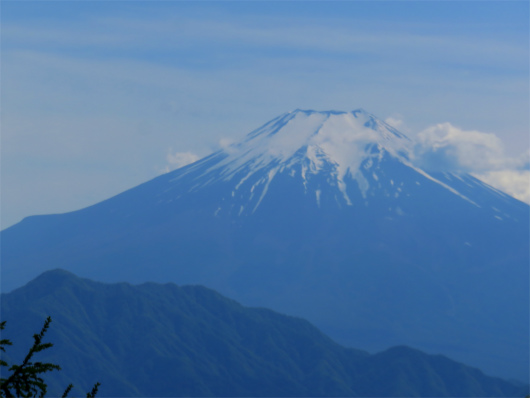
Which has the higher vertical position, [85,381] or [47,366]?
[85,381]

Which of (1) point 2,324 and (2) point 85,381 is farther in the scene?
(2) point 85,381

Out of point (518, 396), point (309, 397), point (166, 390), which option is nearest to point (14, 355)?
point (166, 390)

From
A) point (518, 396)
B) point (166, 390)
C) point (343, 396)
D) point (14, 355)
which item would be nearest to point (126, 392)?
point (166, 390)

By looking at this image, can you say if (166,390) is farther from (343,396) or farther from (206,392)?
(343,396)

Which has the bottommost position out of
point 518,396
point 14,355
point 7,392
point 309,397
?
point 7,392

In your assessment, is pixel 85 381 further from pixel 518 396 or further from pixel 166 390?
pixel 518 396

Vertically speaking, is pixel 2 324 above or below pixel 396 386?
below
